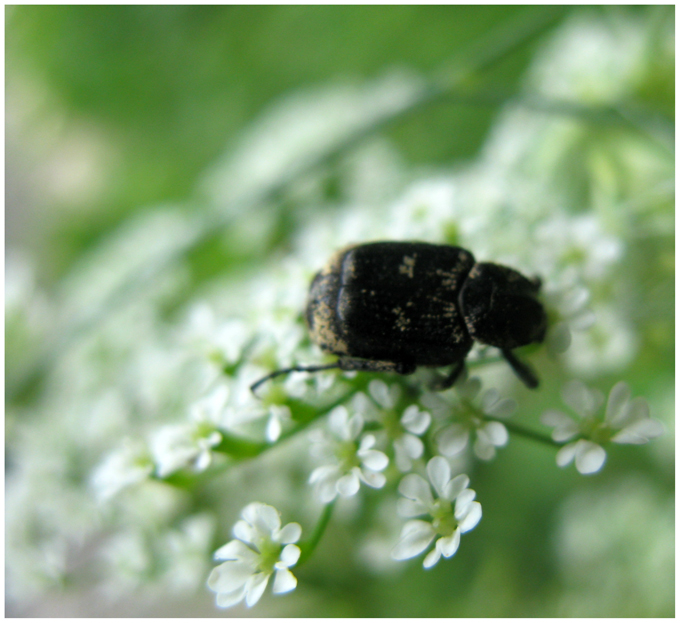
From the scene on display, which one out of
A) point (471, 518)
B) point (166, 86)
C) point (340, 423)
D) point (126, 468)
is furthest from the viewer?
point (166, 86)

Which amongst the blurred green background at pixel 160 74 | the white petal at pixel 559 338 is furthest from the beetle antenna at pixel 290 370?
the blurred green background at pixel 160 74


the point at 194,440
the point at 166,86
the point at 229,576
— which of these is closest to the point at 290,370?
the point at 194,440

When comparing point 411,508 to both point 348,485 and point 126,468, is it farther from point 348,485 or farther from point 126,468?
point 126,468

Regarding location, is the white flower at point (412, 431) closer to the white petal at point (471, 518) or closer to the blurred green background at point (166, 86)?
the white petal at point (471, 518)

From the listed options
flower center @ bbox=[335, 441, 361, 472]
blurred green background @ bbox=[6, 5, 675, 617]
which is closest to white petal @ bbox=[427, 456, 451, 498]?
flower center @ bbox=[335, 441, 361, 472]

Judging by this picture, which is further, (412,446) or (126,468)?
(126,468)

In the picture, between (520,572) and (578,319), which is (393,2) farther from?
(520,572)

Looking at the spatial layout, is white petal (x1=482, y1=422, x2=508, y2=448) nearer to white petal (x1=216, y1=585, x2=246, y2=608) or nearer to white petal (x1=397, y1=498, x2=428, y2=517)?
white petal (x1=397, y1=498, x2=428, y2=517)
